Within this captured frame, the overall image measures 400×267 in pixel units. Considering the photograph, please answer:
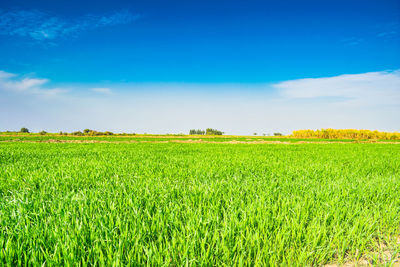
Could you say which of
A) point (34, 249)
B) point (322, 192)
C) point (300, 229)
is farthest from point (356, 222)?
point (34, 249)

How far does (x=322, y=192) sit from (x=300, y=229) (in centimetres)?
164

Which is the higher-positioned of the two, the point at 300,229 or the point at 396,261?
the point at 300,229

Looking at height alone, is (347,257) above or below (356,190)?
below

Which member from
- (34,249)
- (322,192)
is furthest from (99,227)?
(322,192)

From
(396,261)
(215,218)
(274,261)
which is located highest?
(215,218)

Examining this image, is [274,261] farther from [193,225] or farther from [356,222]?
[356,222]

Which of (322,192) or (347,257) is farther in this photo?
(322,192)

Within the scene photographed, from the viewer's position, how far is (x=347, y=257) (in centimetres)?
212

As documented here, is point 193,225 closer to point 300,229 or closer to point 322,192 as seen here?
point 300,229

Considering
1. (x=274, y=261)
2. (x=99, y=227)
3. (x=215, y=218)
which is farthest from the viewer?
(x=215, y=218)

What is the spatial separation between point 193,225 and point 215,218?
1.22 ft

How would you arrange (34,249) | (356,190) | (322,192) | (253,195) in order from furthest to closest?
(356,190)
(322,192)
(253,195)
(34,249)

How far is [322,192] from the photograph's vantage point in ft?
11.5

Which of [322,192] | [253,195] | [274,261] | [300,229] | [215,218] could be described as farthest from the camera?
[322,192]
